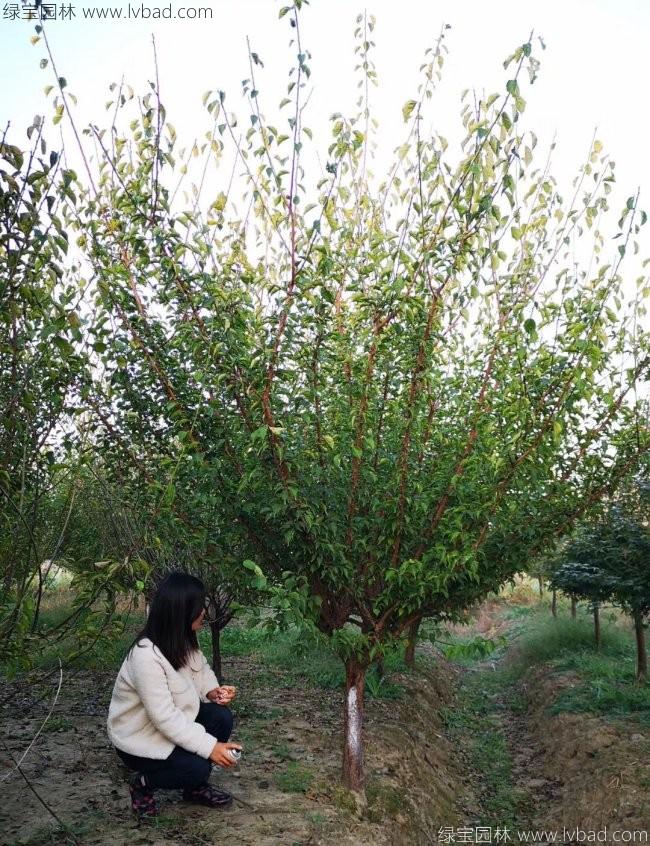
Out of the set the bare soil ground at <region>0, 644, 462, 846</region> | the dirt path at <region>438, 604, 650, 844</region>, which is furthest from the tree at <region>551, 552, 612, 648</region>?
the bare soil ground at <region>0, 644, 462, 846</region>

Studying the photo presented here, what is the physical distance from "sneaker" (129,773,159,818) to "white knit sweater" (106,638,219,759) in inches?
15.0

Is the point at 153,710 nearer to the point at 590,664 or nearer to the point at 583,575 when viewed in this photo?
the point at 583,575

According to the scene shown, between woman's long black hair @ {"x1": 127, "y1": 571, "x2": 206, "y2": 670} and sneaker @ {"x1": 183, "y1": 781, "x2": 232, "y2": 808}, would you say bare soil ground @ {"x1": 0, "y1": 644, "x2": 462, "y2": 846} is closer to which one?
sneaker @ {"x1": 183, "y1": 781, "x2": 232, "y2": 808}

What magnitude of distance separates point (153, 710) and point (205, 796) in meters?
1.13

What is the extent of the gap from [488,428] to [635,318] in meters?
1.25

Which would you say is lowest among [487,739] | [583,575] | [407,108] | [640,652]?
[487,739]

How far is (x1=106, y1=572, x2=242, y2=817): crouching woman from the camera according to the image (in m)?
4.15

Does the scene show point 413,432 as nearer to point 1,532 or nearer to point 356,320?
point 356,320

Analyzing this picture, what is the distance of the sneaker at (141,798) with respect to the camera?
176 inches

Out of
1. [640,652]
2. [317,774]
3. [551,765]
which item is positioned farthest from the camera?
[640,652]

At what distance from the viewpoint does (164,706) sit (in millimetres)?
4145

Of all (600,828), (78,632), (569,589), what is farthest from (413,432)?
(569,589)

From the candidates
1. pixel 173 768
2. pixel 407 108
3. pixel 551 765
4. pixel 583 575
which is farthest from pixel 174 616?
pixel 583 575

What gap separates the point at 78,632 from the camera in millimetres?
3033
